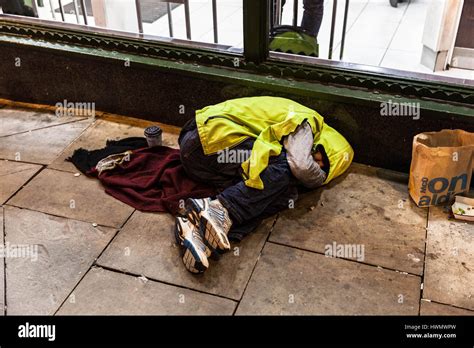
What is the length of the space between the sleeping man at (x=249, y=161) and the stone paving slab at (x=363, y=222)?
0.32 feet

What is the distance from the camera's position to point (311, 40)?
314cm

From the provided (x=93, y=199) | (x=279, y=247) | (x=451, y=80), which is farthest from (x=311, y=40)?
(x=93, y=199)

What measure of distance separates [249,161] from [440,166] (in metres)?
0.99

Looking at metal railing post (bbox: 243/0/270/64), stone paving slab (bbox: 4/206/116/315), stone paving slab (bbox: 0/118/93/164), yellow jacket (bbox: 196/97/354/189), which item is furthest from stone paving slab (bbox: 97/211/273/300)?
metal railing post (bbox: 243/0/270/64)

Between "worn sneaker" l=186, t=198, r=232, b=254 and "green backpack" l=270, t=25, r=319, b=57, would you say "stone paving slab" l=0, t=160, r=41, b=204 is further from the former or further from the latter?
"green backpack" l=270, t=25, r=319, b=57

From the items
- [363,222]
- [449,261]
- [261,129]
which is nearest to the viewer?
[449,261]

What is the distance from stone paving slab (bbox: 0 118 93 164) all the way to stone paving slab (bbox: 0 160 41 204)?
0.06 meters

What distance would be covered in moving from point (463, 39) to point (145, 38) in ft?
8.35

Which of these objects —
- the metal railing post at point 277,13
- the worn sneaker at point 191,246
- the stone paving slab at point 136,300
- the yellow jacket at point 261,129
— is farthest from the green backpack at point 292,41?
the stone paving slab at point 136,300

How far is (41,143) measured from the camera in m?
3.36

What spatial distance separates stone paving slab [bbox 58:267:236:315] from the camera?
2246 mm

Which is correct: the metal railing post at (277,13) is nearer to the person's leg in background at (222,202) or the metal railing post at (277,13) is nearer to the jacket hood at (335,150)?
the jacket hood at (335,150)

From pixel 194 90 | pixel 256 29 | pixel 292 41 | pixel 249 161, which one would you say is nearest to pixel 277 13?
pixel 292 41

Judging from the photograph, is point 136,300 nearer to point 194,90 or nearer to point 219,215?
point 219,215
